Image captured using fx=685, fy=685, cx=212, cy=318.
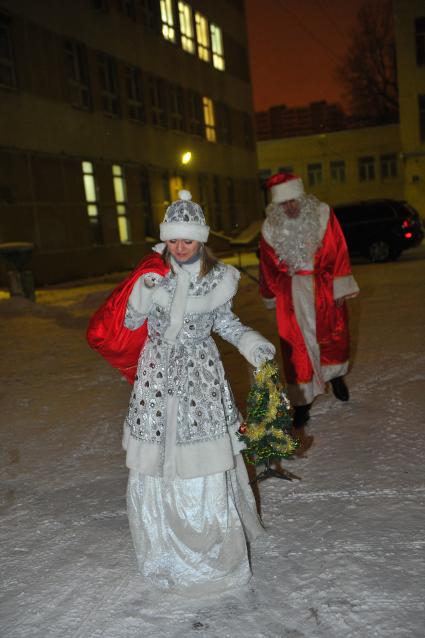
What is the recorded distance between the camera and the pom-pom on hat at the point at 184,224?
3.11 m

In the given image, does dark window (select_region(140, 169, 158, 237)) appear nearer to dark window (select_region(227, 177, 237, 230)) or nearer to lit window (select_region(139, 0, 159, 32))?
lit window (select_region(139, 0, 159, 32))

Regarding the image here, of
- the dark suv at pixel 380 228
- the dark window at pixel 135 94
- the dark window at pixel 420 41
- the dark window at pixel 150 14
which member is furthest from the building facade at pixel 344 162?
the dark suv at pixel 380 228

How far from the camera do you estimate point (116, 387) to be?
7.00 meters

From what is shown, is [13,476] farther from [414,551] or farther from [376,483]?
[414,551]

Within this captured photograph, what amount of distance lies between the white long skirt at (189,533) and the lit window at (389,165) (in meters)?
47.2

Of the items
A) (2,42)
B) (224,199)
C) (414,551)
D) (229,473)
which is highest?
→ (2,42)

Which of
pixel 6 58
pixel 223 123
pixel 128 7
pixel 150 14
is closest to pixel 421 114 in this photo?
pixel 223 123

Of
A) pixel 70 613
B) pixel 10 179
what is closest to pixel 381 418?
pixel 70 613

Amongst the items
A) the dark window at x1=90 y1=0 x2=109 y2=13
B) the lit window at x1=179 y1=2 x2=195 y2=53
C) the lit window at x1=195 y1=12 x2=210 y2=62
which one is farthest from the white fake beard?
the lit window at x1=195 y1=12 x2=210 y2=62

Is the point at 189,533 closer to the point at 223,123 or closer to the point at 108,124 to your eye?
the point at 108,124

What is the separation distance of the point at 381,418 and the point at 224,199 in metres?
27.1

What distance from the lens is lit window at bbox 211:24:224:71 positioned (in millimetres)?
Result: 31319

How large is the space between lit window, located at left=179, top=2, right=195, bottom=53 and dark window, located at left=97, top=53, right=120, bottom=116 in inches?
256

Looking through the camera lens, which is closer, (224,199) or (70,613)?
(70,613)
